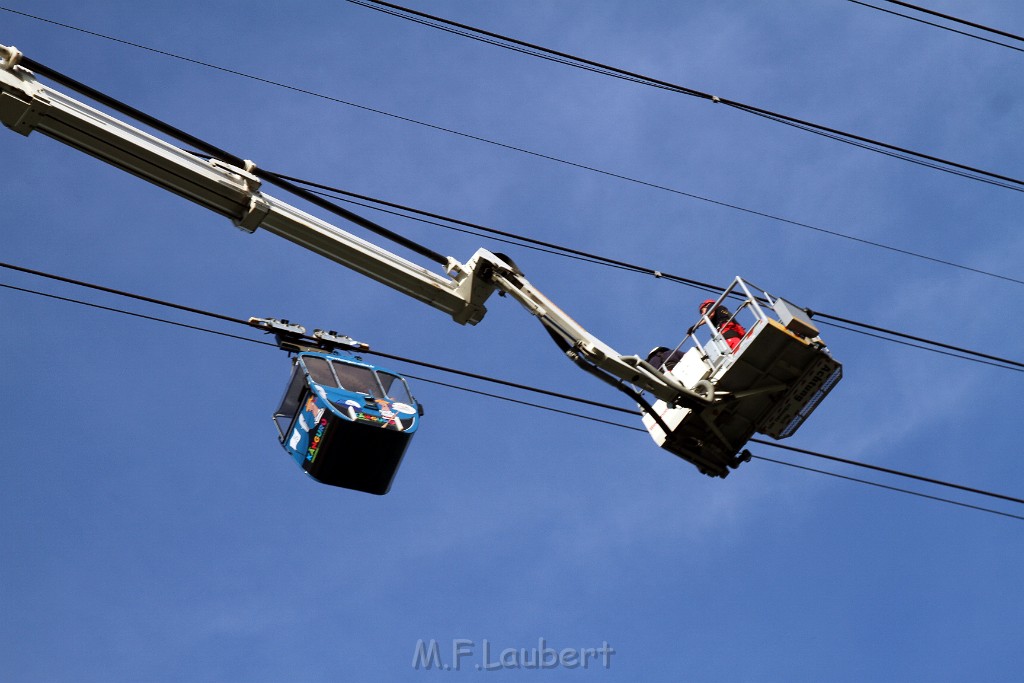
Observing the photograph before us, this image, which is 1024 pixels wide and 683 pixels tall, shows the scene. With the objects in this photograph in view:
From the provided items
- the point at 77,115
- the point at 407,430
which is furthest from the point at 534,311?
the point at 77,115

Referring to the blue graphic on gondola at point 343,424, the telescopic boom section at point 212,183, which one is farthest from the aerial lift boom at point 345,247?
the blue graphic on gondola at point 343,424

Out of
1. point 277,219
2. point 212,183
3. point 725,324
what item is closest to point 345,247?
point 277,219

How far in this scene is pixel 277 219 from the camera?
1473 centimetres

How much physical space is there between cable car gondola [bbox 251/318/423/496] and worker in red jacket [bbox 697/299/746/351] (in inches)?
132

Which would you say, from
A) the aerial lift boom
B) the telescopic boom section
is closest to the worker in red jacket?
the aerial lift boom

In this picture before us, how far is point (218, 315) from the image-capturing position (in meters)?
13.9

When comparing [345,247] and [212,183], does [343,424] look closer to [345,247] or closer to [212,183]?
[345,247]

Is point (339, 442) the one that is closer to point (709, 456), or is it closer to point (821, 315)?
point (709, 456)

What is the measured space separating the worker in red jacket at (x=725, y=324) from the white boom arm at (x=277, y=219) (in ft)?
2.25

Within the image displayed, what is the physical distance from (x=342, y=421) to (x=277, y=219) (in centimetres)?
222

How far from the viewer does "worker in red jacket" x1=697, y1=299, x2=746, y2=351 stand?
15250mm

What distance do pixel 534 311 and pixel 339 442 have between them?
244 cm

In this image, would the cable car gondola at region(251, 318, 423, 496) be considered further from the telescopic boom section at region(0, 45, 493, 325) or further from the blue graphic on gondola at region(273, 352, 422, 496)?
the telescopic boom section at region(0, 45, 493, 325)

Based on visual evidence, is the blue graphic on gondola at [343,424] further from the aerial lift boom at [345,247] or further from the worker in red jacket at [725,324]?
the worker in red jacket at [725,324]
